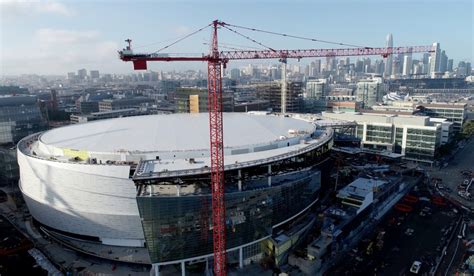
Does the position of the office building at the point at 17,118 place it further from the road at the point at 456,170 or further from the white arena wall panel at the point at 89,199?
the road at the point at 456,170

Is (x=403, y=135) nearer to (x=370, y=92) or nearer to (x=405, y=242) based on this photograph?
(x=405, y=242)

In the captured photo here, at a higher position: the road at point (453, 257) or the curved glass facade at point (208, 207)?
the curved glass facade at point (208, 207)

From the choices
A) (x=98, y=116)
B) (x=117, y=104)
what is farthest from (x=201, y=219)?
(x=117, y=104)

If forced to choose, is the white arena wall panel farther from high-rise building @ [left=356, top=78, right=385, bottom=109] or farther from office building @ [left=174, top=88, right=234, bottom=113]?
high-rise building @ [left=356, top=78, right=385, bottom=109]

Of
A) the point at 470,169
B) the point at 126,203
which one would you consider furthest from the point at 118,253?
the point at 470,169

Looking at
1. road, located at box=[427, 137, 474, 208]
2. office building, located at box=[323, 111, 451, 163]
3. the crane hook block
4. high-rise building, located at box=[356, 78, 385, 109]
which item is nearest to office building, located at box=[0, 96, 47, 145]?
the crane hook block

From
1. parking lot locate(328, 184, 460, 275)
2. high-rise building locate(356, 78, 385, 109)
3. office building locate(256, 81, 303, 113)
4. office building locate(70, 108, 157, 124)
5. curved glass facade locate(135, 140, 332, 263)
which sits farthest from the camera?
high-rise building locate(356, 78, 385, 109)

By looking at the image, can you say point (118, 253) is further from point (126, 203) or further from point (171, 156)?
point (171, 156)

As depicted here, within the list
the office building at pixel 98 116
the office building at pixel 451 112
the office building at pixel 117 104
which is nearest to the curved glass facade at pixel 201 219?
the office building at pixel 98 116
